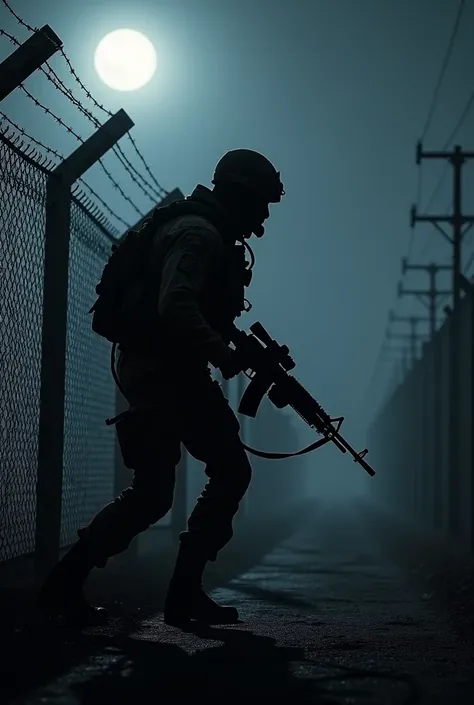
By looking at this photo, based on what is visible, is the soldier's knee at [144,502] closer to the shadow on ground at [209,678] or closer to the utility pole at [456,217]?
the shadow on ground at [209,678]

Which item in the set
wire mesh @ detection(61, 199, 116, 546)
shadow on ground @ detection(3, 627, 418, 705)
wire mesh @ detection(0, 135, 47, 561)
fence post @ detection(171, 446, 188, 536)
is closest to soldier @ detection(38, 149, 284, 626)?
shadow on ground @ detection(3, 627, 418, 705)

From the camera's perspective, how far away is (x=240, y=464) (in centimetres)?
505

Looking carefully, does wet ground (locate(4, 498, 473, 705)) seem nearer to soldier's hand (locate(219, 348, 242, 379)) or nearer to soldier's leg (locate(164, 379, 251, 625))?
soldier's leg (locate(164, 379, 251, 625))

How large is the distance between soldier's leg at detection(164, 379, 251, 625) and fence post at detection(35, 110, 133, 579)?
1.31 meters

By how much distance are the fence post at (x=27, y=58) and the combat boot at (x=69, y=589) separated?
203 centimetres

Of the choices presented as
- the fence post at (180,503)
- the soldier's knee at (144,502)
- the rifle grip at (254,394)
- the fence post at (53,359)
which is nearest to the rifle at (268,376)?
the rifle grip at (254,394)

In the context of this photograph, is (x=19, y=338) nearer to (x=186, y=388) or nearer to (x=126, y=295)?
(x=126, y=295)

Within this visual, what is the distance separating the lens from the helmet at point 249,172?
5.16m

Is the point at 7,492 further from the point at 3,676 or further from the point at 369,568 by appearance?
the point at 369,568

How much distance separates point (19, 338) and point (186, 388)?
1.18 meters

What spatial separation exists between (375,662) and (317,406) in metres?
1.66

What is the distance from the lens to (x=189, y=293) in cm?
459

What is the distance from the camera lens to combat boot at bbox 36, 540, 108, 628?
4.65 metres

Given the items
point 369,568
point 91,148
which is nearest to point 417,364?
point 369,568
